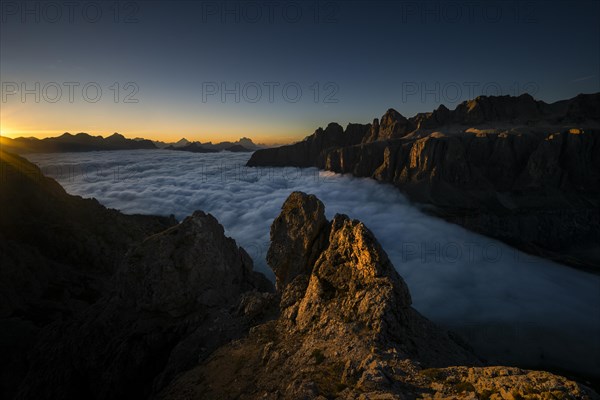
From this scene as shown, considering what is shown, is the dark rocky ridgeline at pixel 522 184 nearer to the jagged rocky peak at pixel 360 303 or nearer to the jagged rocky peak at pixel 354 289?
the jagged rocky peak at pixel 360 303

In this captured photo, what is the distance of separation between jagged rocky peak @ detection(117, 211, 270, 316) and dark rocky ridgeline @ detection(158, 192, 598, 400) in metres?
7.76

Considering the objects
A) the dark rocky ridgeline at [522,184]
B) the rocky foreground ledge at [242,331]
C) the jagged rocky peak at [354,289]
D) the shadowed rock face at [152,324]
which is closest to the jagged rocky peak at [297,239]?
the rocky foreground ledge at [242,331]

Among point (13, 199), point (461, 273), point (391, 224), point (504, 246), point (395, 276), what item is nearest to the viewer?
point (395, 276)

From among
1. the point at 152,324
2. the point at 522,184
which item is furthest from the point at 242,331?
the point at 522,184

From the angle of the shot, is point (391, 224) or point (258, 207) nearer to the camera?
point (391, 224)

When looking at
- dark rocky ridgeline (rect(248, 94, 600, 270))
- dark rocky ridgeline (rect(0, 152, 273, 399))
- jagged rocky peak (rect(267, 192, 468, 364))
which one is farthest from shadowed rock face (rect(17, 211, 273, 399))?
dark rocky ridgeline (rect(248, 94, 600, 270))

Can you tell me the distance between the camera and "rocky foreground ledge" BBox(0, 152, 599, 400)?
1235 cm

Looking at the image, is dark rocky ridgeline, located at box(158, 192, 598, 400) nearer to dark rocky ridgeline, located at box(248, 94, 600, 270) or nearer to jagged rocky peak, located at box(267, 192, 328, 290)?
jagged rocky peak, located at box(267, 192, 328, 290)

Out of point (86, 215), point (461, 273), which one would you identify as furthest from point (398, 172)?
point (86, 215)

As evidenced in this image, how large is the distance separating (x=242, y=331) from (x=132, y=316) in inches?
441

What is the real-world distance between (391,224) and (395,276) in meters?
156

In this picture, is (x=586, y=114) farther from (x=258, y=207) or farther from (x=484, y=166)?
(x=258, y=207)

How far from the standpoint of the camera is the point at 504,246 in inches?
5704

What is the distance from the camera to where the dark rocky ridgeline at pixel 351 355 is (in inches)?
421
